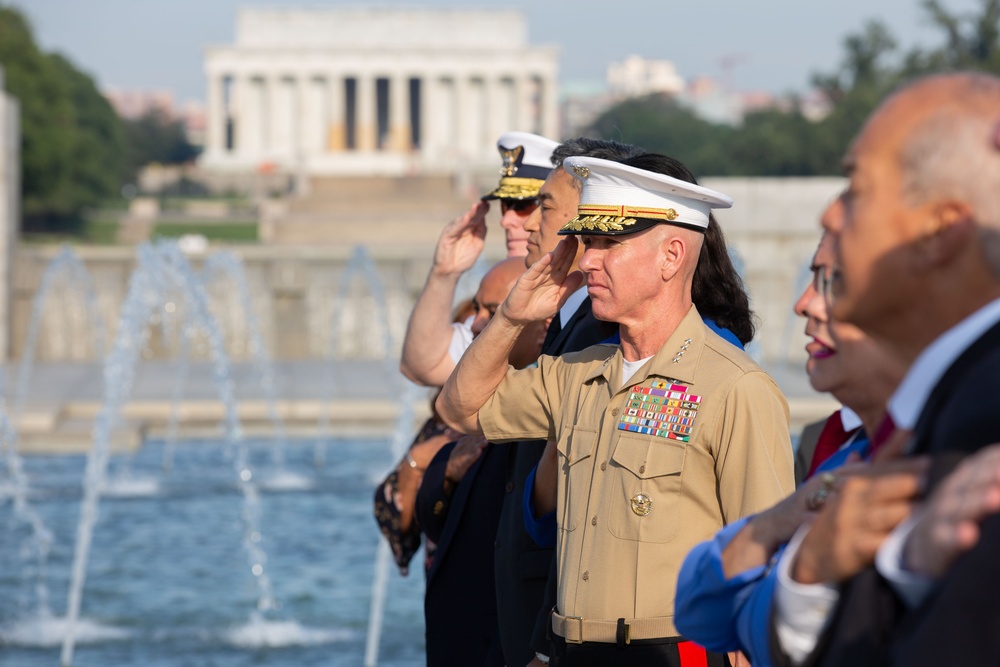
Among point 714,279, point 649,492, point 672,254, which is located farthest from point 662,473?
point 714,279

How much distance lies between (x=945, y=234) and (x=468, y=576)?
2394mm

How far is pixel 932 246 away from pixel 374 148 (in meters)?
85.3

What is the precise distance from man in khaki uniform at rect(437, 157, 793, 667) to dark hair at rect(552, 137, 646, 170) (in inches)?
10.2

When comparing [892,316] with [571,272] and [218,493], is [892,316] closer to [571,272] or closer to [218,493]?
[571,272]

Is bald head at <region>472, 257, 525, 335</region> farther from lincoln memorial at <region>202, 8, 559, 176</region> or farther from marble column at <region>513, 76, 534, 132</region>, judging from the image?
marble column at <region>513, 76, 534, 132</region>

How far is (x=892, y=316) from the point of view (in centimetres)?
148

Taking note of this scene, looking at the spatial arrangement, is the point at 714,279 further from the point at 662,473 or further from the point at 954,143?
the point at 954,143

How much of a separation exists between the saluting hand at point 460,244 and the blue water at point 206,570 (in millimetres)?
2948

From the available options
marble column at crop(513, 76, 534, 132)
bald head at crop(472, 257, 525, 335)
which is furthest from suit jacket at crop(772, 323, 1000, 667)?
marble column at crop(513, 76, 534, 132)

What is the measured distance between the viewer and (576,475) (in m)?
2.74

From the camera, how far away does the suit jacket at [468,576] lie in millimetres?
3578

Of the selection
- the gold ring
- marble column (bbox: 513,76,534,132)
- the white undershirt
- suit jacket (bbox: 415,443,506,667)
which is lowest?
suit jacket (bbox: 415,443,506,667)

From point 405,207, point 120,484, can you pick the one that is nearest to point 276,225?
point 405,207

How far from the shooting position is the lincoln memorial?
81.6 metres
